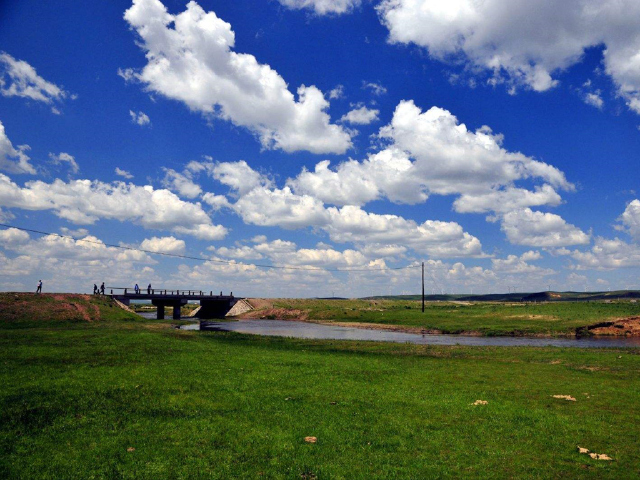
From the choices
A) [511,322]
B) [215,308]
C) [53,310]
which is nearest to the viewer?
[53,310]

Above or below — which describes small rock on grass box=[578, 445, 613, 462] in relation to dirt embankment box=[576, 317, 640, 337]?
above

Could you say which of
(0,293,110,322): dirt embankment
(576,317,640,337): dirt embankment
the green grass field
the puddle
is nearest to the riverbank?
(576,317,640,337): dirt embankment

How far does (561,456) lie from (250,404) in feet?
42.0

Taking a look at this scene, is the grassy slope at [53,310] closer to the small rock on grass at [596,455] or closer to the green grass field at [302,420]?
the green grass field at [302,420]

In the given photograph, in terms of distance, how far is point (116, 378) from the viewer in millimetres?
22609

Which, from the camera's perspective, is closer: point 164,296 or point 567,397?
point 567,397

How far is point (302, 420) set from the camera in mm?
16547

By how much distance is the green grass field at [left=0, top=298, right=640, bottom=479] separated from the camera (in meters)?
12.4

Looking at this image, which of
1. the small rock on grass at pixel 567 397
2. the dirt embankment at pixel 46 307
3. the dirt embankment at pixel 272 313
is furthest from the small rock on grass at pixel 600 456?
the dirt embankment at pixel 272 313

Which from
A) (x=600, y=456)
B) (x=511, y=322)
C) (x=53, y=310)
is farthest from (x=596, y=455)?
(x=53, y=310)

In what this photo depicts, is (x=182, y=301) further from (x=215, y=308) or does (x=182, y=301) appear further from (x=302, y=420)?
(x=302, y=420)

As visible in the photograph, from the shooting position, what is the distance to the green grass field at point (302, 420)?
40.7 feet

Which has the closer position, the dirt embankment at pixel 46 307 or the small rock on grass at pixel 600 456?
the small rock on grass at pixel 600 456

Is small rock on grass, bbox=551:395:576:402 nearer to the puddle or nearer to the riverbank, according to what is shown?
the puddle
